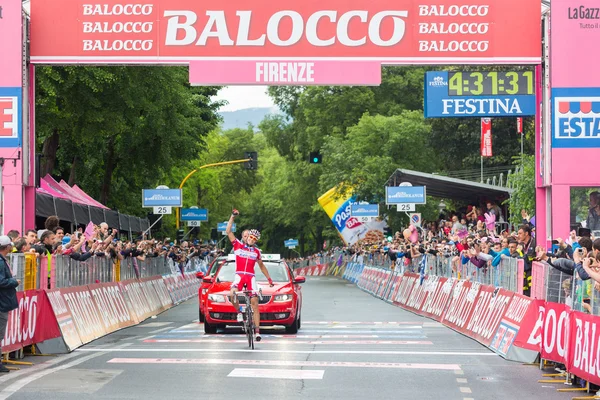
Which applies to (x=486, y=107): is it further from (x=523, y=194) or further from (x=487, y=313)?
(x=523, y=194)

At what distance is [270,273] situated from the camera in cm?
2269

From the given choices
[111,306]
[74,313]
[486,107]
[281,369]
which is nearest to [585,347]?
[281,369]

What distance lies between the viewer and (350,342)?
19.4 m

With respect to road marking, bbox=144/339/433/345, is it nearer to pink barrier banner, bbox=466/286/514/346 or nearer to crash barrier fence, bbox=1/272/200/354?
pink barrier banner, bbox=466/286/514/346

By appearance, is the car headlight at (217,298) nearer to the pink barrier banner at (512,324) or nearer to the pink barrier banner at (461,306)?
the pink barrier banner at (461,306)

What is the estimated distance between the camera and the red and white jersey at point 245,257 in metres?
18.8

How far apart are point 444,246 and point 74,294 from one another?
12321mm

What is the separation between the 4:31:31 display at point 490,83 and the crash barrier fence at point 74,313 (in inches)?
307

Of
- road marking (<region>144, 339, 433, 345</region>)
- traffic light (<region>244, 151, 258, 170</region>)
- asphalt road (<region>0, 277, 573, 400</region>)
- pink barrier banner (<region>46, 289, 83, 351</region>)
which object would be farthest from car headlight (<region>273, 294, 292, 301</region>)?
traffic light (<region>244, 151, 258, 170</region>)

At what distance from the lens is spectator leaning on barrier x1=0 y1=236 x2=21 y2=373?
14164 mm

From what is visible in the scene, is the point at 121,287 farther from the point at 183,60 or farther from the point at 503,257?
the point at 503,257

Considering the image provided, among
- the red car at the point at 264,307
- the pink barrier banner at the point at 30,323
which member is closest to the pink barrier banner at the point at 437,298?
the red car at the point at 264,307

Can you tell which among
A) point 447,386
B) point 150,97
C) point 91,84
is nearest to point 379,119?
point 150,97

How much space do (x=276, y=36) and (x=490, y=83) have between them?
4.31 m
